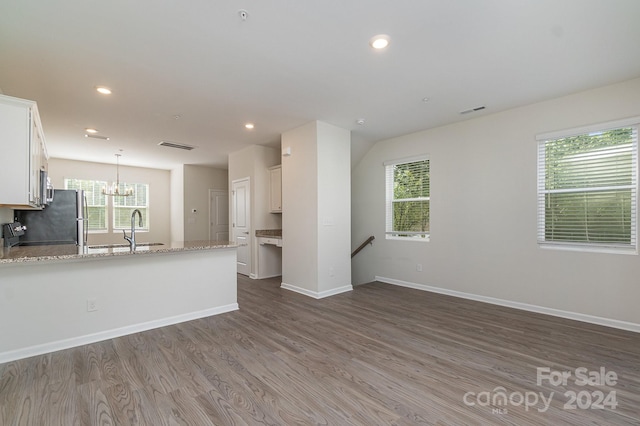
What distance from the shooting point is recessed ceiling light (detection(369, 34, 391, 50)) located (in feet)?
8.07

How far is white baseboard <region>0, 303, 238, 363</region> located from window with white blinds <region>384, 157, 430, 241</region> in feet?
11.0

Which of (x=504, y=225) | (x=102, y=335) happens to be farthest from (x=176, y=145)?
(x=504, y=225)

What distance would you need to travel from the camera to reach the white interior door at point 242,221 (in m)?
6.18

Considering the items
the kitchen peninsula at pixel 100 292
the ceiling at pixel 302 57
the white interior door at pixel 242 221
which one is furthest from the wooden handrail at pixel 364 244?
the kitchen peninsula at pixel 100 292

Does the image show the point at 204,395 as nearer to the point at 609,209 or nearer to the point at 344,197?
the point at 344,197

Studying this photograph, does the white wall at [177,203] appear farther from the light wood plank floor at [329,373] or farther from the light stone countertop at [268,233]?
Result: the light wood plank floor at [329,373]

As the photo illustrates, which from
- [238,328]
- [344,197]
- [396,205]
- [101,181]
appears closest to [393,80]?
[344,197]

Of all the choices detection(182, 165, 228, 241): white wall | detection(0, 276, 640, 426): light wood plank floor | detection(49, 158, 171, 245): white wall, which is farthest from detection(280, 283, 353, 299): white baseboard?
detection(49, 158, 171, 245): white wall

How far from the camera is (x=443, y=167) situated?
4895 millimetres

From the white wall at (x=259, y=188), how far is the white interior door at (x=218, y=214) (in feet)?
9.59

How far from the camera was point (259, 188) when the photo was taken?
237 inches

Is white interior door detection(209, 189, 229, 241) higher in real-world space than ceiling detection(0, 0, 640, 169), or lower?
lower

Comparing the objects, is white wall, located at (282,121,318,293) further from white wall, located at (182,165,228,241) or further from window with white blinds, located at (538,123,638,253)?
white wall, located at (182,165,228,241)

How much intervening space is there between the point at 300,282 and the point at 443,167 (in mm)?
3078
